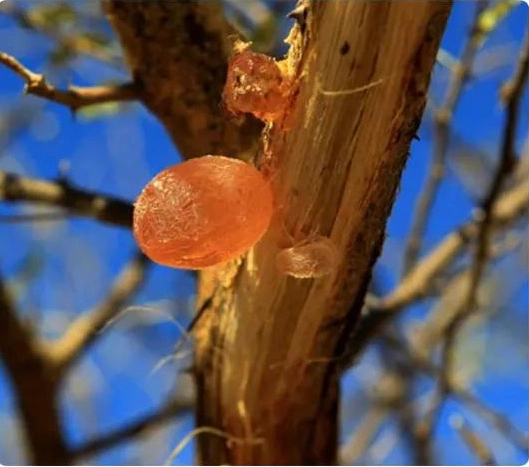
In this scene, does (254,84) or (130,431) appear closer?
(254,84)

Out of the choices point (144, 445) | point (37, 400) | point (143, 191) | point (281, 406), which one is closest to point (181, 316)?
point (37, 400)

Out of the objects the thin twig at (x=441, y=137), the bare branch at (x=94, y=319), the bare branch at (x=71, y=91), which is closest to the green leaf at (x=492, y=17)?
the thin twig at (x=441, y=137)

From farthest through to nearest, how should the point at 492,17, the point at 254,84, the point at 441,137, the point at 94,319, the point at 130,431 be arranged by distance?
the point at 94,319, the point at 130,431, the point at 441,137, the point at 492,17, the point at 254,84

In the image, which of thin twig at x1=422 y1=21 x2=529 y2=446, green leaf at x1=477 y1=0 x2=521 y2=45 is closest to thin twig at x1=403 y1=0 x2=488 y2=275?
green leaf at x1=477 y1=0 x2=521 y2=45

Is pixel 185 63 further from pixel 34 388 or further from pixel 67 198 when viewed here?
pixel 34 388

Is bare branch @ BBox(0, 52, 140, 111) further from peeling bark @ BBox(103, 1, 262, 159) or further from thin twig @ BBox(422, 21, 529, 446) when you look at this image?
thin twig @ BBox(422, 21, 529, 446)


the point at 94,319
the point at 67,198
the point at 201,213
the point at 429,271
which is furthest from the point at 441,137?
the point at 201,213
